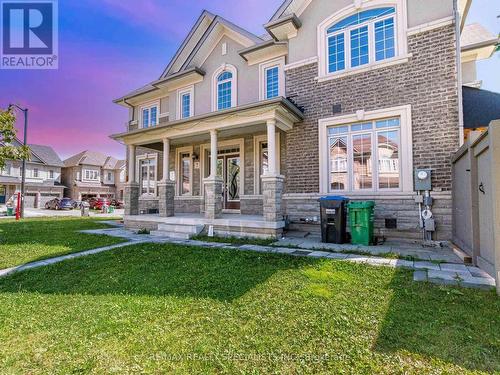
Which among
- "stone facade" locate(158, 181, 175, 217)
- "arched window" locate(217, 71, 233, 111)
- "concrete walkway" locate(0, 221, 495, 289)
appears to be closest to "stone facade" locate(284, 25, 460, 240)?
"concrete walkway" locate(0, 221, 495, 289)

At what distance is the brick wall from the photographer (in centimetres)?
665

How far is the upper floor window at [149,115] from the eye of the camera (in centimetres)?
1402

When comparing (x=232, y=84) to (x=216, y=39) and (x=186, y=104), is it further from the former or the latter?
(x=186, y=104)

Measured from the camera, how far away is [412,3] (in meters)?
7.23

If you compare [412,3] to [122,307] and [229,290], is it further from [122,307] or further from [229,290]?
[122,307]

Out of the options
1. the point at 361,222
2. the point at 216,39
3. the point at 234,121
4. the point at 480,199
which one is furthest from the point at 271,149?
the point at 216,39

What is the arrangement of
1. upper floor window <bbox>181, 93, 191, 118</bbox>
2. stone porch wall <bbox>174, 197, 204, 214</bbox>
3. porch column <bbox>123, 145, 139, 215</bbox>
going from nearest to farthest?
porch column <bbox>123, 145, 139, 215</bbox>, stone porch wall <bbox>174, 197, 204, 214</bbox>, upper floor window <bbox>181, 93, 191, 118</bbox>

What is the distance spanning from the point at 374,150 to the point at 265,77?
16.6ft

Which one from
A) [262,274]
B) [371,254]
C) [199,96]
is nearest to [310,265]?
[262,274]

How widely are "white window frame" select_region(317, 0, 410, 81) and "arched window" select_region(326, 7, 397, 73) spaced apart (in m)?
0.03

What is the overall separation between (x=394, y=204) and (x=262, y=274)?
4650mm

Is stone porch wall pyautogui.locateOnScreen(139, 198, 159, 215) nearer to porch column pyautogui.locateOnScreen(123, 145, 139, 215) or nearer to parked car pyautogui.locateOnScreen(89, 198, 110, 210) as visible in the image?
porch column pyautogui.locateOnScreen(123, 145, 139, 215)

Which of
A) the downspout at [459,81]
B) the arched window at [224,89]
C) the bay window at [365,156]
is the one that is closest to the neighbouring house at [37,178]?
the arched window at [224,89]

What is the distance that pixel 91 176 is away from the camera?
4088 cm
